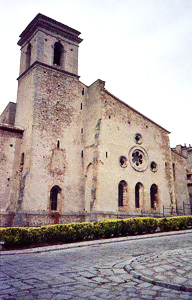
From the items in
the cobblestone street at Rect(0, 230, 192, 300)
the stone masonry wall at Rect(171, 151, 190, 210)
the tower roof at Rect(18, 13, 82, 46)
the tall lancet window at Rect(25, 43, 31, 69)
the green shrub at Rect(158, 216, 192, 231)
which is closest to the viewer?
the cobblestone street at Rect(0, 230, 192, 300)

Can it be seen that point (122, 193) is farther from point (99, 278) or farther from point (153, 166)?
point (99, 278)

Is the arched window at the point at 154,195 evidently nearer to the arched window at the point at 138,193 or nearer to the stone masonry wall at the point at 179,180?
the arched window at the point at 138,193

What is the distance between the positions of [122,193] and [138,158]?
414cm

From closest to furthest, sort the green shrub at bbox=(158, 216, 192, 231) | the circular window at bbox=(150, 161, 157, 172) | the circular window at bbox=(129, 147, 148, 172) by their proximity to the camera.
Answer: the green shrub at bbox=(158, 216, 192, 231) < the circular window at bbox=(129, 147, 148, 172) < the circular window at bbox=(150, 161, 157, 172)

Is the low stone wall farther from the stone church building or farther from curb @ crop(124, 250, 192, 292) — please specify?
curb @ crop(124, 250, 192, 292)

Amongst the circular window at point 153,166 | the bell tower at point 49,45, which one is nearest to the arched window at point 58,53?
the bell tower at point 49,45

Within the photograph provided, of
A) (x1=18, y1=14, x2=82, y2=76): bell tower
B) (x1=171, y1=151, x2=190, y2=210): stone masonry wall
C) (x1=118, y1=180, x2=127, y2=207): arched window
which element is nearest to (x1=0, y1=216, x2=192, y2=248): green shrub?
(x1=118, y1=180, x2=127, y2=207): arched window

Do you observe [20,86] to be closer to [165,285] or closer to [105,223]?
[105,223]

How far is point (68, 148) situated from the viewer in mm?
23469

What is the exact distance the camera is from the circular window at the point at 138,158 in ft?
82.0

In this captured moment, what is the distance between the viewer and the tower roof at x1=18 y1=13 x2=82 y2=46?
974 inches

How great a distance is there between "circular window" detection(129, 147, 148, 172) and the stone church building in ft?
0.32

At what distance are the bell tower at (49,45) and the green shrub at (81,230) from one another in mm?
15843

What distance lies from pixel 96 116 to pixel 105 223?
11321mm
